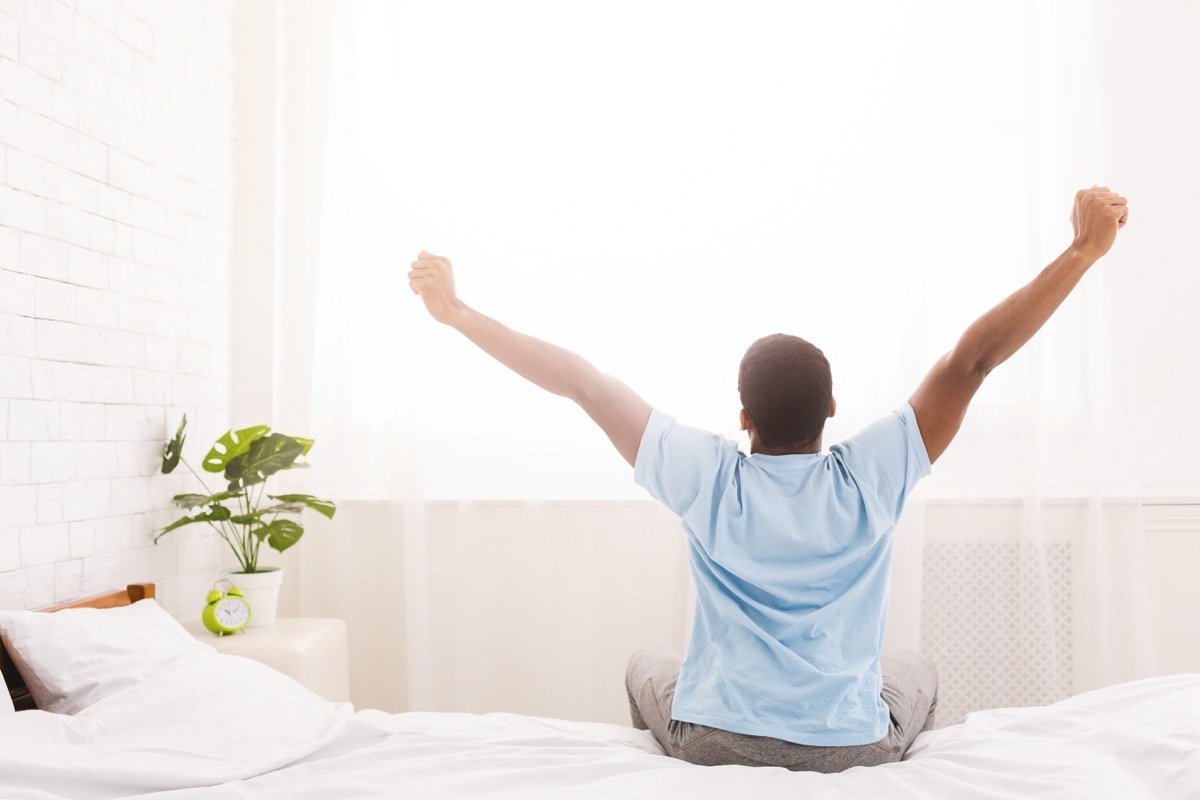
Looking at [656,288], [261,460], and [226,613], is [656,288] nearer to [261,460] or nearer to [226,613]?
[261,460]

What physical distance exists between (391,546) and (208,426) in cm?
65

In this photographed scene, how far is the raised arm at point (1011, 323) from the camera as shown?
164 centimetres

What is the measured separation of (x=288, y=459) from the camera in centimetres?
269

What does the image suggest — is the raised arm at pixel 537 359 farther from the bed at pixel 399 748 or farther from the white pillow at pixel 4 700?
the white pillow at pixel 4 700

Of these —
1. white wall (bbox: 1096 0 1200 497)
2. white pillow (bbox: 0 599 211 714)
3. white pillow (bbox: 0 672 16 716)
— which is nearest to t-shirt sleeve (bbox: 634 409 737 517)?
white pillow (bbox: 0 599 211 714)

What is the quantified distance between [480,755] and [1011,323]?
110 cm

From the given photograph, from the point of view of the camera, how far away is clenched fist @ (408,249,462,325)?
5.70 ft

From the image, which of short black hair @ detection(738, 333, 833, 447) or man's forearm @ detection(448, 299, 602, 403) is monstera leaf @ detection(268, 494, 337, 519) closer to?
man's forearm @ detection(448, 299, 602, 403)

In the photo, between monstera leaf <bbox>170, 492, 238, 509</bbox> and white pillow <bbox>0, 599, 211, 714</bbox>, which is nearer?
white pillow <bbox>0, 599, 211, 714</bbox>

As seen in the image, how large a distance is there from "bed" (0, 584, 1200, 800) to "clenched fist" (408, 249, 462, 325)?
73 centimetres

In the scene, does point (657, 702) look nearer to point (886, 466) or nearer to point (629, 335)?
point (886, 466)

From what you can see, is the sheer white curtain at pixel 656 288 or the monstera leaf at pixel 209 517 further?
the sheer white curtain at pixel 656 288

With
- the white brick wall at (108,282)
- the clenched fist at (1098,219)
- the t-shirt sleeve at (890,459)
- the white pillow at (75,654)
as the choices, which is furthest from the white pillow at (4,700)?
the clenched fist at (1098,219)

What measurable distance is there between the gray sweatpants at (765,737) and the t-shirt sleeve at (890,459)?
14.5 inches
